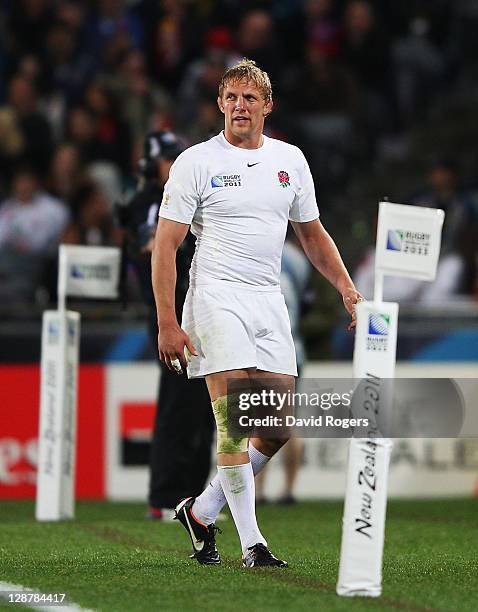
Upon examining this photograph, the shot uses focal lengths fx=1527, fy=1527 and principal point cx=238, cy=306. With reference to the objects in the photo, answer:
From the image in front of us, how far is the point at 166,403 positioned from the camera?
866 cm

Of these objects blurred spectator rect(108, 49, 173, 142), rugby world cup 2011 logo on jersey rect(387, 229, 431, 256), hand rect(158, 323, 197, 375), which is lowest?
hand rect(158, 323, 197, 375)

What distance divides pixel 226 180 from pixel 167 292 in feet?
1.69

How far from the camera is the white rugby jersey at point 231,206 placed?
20.2 ft

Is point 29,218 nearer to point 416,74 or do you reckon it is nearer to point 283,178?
point 416,74

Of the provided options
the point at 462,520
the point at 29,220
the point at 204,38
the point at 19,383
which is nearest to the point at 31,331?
the point at 19,383

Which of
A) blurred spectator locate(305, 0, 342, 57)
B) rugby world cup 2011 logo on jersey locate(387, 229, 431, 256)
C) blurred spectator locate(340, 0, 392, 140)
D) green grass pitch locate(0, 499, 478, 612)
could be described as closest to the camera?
rugby world cup 2011 logo on jersey locate(387, 229, 431, 256)

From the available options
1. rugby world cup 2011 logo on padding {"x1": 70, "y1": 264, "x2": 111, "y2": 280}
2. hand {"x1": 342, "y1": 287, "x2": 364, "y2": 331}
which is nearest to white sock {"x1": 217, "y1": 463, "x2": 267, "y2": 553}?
hand {"x1": 342, "y1": 287, "x2": 364, "y2": 331}

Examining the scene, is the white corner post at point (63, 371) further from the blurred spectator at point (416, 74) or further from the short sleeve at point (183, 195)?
the blurred spectator at point (416, 74)

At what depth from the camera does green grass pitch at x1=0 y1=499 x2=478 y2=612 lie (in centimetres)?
522

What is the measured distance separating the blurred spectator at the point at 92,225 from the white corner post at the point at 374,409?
6.89 metres

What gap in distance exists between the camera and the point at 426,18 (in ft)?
51.2

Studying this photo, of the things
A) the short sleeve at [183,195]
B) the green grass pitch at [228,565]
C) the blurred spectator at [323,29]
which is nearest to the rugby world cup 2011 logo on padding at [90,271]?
the green grass pitch at [228,565]

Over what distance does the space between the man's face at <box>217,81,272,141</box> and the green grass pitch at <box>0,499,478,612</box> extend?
1.77 m
